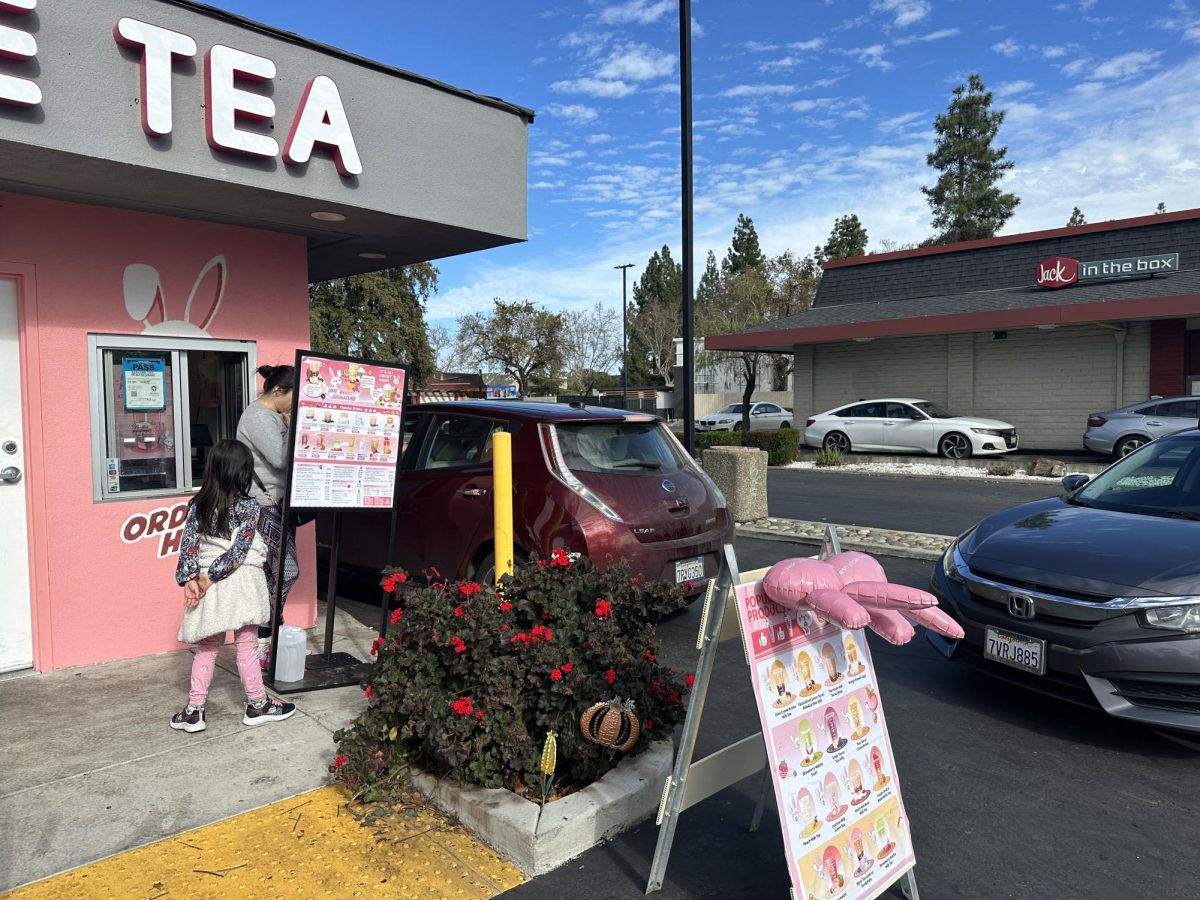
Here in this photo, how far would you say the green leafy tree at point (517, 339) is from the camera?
4734 centimetres

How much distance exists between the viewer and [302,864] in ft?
9.70

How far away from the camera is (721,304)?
4288 centimetres

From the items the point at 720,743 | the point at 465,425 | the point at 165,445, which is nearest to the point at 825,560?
the point at 720,743

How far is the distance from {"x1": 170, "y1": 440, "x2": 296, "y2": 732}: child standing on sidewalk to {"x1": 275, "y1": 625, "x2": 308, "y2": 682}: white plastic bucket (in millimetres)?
531

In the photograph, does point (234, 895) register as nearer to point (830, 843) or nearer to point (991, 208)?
point (830, 843)

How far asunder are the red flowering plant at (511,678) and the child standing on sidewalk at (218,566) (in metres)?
0.70

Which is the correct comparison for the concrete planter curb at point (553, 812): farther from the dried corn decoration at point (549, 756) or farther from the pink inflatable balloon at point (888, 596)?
the pink inflatable balloon at point (888, 596)

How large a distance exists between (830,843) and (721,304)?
137 feet

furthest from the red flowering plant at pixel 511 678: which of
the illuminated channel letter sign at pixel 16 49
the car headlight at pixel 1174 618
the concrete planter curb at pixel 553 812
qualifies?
the illuminated channel letter sign at pixel 16 49

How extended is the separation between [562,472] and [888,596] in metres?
3.11

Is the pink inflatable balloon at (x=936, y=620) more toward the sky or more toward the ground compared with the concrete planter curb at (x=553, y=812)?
more toward the sky

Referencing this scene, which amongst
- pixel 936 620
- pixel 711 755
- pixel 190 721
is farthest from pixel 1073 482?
pixel 190 721

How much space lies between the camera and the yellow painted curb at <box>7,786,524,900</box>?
110 inches

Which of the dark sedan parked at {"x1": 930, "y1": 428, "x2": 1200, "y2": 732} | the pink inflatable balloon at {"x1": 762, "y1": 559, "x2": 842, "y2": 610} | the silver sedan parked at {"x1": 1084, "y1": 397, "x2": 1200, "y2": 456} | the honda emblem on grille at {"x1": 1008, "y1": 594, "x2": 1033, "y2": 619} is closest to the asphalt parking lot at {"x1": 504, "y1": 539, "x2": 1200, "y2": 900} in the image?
the dark sedan parked at {"x1": 930, "y1": 428, "x2": 1200, "y2": 732}
